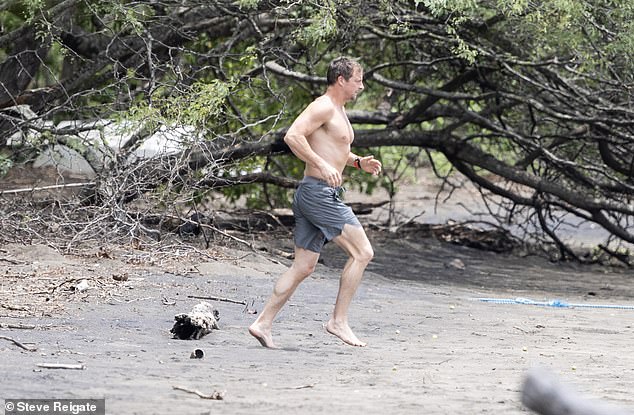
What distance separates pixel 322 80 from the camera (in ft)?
40.0

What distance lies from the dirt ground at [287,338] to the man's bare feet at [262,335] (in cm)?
10

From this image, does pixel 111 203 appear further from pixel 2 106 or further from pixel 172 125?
pixel 2 106

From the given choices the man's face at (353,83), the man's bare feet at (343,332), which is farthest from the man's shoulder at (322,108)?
the man's bare feet at (343,332)

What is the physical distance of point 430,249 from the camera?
14.6 meters

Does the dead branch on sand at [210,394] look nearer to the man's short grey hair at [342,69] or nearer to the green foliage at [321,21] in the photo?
the man's short grey hair at [342,69]

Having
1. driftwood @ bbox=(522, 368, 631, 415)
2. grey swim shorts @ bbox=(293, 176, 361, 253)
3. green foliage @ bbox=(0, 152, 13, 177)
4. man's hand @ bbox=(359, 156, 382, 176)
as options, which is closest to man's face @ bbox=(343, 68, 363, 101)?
man's hand @ bbox=(359, 156, 382, 176)

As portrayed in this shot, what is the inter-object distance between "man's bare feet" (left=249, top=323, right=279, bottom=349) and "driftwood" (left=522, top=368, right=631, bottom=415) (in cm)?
346

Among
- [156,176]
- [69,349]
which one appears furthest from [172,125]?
[69,349]

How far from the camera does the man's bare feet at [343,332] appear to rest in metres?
7.29

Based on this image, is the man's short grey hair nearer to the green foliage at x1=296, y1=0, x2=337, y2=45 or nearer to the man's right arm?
the man's right arm

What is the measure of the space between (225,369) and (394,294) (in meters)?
4.33

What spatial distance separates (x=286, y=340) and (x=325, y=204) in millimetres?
1003

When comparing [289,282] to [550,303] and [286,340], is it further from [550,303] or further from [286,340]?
[550,303]

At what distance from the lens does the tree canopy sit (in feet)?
34.7
